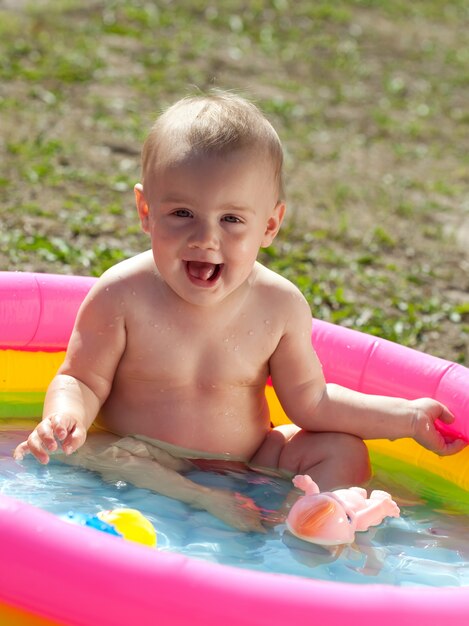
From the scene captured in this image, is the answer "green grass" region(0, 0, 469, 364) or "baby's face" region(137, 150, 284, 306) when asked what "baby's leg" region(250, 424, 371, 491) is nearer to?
"baby's face" region(137, 150, 284, 306)

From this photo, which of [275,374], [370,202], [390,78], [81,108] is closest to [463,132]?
[390,78]

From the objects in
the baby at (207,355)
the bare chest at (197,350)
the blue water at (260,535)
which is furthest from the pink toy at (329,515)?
the bare chest at (197,350)

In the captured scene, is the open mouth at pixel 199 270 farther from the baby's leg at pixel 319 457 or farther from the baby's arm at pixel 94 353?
the baby's leg at pixel 319 457

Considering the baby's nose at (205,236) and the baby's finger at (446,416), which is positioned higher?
the baby's nose at (205,236)

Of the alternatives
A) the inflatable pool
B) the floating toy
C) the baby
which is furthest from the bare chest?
the inflatable pool

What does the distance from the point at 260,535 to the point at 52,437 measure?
53 centimetres

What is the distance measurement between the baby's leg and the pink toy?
28cm

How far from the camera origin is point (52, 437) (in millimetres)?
2238

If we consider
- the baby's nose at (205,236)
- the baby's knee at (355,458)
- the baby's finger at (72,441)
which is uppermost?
the baby's nose at (205,236)

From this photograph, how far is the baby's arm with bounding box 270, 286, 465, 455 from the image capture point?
281 cm

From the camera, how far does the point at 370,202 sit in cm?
547

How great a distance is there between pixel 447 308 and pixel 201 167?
2.17 metres

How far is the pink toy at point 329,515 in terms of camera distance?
7.54ft

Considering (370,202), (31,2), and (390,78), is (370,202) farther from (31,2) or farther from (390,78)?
(31,2)
